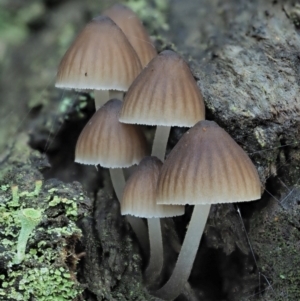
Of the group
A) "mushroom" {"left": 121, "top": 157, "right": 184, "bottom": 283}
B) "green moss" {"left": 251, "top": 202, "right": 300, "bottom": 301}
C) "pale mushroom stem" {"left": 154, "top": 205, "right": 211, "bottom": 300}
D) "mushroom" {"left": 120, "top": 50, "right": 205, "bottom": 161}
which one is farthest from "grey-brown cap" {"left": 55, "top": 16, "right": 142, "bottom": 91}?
"green moss" {"left": 251, "top": 202, "right": 300, "bottom": 301}

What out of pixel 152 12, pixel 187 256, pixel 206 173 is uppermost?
pixel 206 173

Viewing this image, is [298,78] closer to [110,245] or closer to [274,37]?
[274,37]

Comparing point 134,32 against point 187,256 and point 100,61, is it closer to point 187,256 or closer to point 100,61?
point 100,61

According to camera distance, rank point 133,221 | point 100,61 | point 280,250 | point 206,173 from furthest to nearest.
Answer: point 133,221
point 280,250
point 100,61
point 206,173

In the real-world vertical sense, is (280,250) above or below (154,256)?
above

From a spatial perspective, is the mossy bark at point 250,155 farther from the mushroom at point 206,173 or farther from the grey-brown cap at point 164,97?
the mushroom at point 206,173

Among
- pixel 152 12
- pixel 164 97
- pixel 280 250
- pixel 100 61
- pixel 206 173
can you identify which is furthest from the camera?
pixel 152 12

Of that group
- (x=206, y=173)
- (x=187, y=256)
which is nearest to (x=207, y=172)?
(x=206, y=173)
